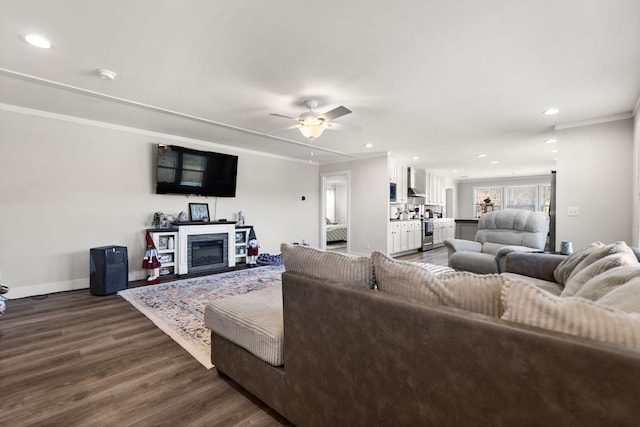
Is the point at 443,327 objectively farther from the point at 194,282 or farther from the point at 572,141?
the point at 572,141

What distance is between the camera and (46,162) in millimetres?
3846

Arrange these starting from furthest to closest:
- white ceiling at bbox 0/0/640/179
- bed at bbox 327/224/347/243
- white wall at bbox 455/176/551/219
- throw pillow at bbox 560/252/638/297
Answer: white wall at bbox 455/176/551/219 → bed at bbox 327/224/347/243 → white ceiling at bbox 0/0/640/179 → throw pillow at bbox 560/252/638/297

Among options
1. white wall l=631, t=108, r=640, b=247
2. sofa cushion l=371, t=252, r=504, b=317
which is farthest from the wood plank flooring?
white wall l=631, t=108, r=640, b=247

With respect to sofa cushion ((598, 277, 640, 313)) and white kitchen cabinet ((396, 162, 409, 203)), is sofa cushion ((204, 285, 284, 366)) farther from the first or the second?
white kitchen cabinet ((396, 162, 409, 203))

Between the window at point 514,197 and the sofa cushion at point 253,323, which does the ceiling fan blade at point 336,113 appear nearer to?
the sofa cushion at point 253,323

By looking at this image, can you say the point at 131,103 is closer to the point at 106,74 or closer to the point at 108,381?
the point at 106,74

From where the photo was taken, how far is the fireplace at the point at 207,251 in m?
4.98

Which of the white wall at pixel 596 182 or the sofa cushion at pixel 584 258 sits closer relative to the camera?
the sofa cushion at pixel 584 258

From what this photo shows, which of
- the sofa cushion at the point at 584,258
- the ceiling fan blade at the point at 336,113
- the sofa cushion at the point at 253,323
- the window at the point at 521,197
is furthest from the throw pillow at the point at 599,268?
the window at the point at 521,197

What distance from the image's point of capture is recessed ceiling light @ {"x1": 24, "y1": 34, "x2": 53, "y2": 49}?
2.14 metres

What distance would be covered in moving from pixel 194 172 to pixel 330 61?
11.7 ft

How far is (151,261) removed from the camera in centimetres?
436

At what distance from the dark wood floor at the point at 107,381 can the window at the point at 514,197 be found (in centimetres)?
1082

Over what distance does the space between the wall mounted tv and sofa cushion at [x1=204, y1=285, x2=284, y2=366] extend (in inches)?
140
